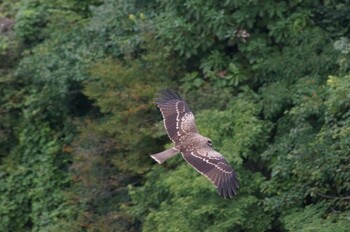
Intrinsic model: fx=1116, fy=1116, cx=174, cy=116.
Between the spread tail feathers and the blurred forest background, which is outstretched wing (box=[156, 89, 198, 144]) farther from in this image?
the blurred forest background

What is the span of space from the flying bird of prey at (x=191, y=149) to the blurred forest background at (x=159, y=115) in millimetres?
1018

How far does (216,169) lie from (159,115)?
326 centimetres

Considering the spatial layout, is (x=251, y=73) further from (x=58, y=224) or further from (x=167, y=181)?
(x=58, y=224)

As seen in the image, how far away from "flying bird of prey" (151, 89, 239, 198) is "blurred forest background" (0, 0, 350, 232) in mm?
1018

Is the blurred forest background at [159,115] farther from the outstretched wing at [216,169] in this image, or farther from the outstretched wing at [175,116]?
the outstretched wing at [216,169]

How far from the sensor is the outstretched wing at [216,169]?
28.6 feet

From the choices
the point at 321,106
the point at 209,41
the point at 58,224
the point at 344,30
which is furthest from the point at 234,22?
the point at 58,224

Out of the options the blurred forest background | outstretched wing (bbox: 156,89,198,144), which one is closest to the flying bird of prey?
outstretched wing (bbox: 156,89,198,144)

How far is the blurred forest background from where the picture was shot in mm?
10508

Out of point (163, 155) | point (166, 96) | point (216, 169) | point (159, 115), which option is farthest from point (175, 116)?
point (159, 115)

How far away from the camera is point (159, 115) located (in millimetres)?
12047

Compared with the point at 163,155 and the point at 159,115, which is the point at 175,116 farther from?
the point at 159,115

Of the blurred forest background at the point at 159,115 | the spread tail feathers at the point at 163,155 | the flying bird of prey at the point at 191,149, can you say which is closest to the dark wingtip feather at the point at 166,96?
the flying bird of prey at the point at 191,149

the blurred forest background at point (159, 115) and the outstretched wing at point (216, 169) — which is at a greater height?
the outstretched wing at point (216, 169)
